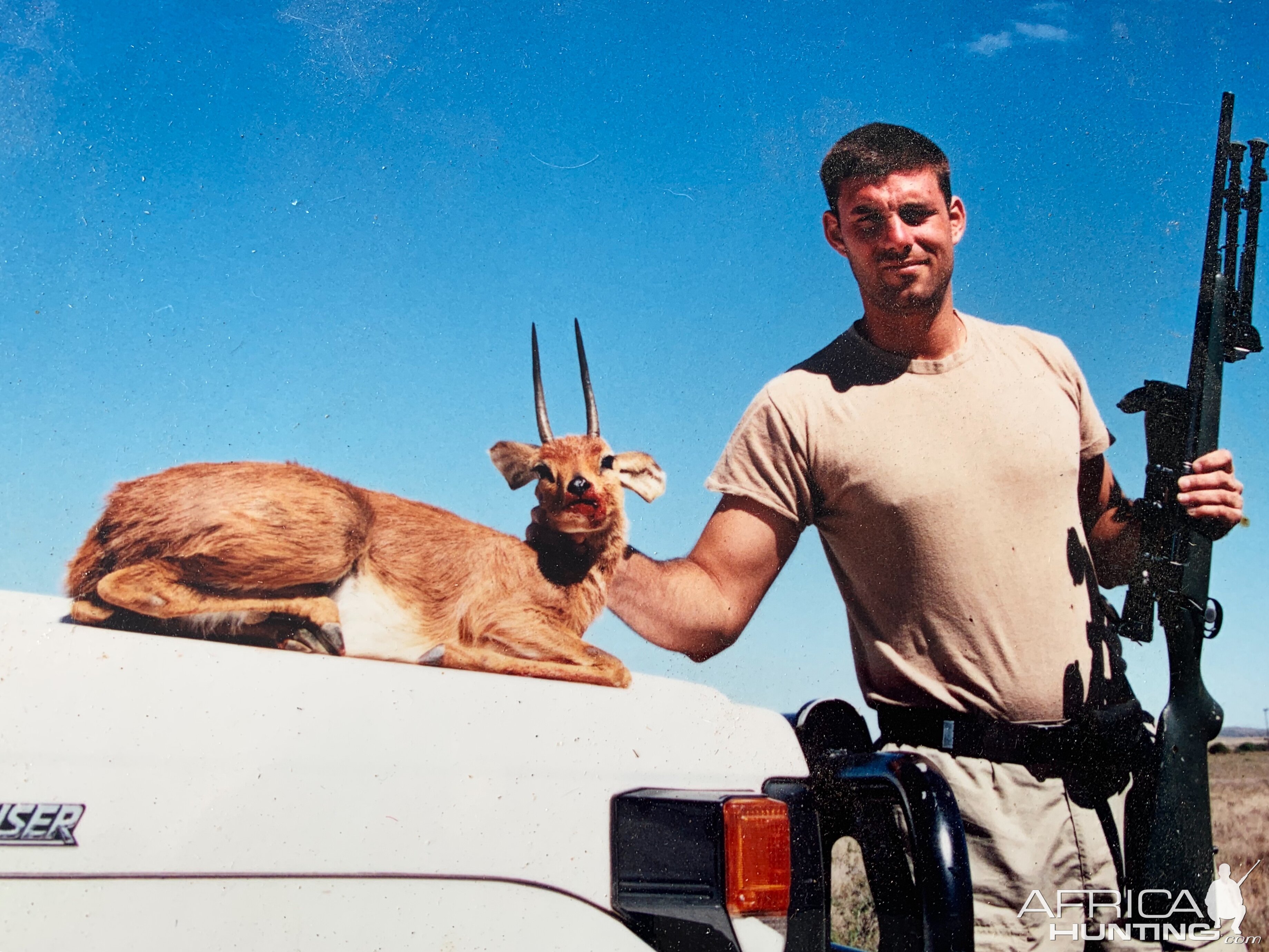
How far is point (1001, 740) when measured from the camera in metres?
2.72

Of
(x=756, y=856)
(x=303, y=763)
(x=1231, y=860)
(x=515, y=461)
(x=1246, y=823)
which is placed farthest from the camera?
(x=1246, y=823)

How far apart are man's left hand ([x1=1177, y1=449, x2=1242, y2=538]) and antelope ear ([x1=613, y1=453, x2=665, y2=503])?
1.48 m

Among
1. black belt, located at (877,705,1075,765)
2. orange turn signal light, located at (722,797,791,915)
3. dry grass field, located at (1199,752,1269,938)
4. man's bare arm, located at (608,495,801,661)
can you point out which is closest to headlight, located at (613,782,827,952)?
orange turn signal light, located at (722,797,791,915)

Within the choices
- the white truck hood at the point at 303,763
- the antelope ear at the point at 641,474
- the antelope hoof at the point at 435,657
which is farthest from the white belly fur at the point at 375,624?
the antelope ear at the point at 641,474

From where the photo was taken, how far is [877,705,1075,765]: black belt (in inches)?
107

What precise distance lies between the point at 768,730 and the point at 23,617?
1.40 meters

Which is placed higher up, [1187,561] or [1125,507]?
[1125,507]

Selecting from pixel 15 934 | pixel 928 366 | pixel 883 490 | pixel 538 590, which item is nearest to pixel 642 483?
pixel 538 590

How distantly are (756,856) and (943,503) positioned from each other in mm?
1415

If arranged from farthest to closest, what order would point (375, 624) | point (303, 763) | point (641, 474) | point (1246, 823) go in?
1. point (1246, 823)
2. point (641, 474)
3. point (375, 624)
4. point (303, 763)

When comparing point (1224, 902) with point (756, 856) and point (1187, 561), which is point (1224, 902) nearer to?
point (1187, 561)

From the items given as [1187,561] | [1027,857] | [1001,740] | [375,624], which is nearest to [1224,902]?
[1027,857]

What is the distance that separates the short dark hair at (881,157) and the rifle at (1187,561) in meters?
0.89

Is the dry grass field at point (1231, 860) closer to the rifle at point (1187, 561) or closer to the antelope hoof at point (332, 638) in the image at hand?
the rifle at point (1187, 561)
